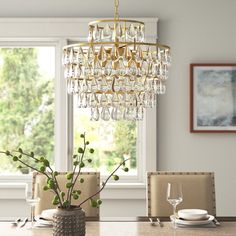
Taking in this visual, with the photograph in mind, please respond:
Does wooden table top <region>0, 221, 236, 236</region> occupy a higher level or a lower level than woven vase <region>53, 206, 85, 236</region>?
lower

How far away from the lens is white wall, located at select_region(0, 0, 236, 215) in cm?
445

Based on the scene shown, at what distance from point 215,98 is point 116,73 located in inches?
79.4

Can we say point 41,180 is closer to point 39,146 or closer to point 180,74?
point 39,146

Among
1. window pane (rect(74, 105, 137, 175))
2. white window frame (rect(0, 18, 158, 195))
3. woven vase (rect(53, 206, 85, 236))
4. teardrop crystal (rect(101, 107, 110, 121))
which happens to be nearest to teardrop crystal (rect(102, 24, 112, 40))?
teardrop crystal (rect(101, 107, 110, 121))

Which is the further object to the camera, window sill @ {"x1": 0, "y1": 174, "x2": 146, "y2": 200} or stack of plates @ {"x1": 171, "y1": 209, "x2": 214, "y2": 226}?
window sill @ {"x1": 0, "y1": 174, "x2": 146, "y2": 200}

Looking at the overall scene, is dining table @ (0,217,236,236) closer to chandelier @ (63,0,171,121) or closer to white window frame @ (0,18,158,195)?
chandelier @ (63,0,171,121)

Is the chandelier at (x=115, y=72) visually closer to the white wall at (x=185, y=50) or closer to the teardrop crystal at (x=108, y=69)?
the teardrop crystal at (x=108, y=69)

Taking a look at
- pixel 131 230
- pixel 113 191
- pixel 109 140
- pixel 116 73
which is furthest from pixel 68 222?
pixel 109 140

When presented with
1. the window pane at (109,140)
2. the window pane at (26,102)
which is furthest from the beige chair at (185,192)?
the window pane at (26,102)

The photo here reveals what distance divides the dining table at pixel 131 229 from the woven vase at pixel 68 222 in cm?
29

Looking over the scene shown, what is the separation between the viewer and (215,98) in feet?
14.5

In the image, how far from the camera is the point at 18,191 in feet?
14.6

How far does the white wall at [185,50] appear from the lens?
175 inches

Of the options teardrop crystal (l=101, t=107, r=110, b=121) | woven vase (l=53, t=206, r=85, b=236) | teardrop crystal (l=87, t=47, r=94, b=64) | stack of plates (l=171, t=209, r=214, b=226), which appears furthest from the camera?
stack of plates (l=171, t=209, r=214, b=226)
